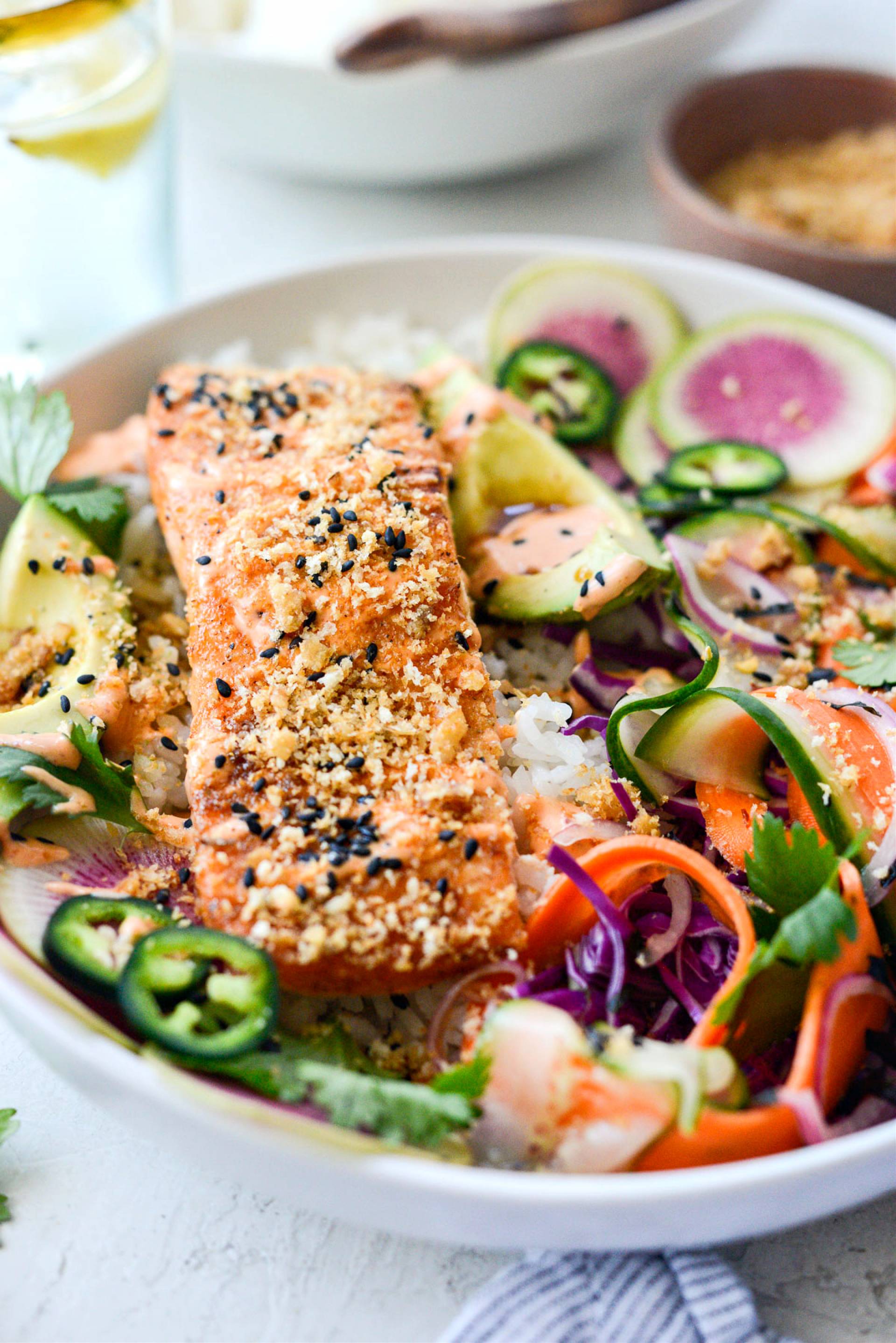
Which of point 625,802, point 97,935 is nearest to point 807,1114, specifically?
point 625,802

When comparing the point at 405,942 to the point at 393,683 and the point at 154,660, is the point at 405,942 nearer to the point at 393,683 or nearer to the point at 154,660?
the point at 393,683

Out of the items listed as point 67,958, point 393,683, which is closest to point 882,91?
point 393,683

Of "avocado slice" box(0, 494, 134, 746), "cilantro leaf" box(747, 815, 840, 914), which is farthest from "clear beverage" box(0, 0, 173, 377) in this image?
"cilantro leaf" box(747, 815, 840, 914)

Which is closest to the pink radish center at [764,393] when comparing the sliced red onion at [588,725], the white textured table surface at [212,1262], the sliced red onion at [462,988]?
the sliced red onion at [588,725]

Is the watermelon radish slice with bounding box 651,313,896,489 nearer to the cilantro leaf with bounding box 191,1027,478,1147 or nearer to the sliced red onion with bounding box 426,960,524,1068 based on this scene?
the sliced red onion with bounding box 426,960,524,1068

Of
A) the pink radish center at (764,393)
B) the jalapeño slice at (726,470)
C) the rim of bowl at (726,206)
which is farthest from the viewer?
the rim of bowl at (726,206)

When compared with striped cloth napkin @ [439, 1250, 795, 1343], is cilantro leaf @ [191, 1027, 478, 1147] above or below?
above

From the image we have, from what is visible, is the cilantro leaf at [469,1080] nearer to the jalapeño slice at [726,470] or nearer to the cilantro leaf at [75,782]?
the cilantro leaf at [75,782]
